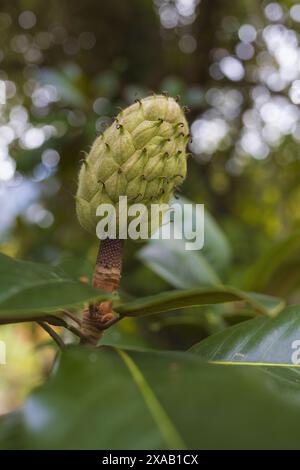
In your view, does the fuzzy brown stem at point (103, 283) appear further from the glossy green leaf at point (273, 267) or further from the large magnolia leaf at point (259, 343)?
the glossy green leaf at point (273, 267)

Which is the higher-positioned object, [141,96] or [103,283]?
[141,96]

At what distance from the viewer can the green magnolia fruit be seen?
668 mm

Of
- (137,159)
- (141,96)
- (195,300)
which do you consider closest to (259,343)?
(195,300)

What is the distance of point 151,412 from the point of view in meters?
0.46

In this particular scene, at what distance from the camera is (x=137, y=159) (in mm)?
665

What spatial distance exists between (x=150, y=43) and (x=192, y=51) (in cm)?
25

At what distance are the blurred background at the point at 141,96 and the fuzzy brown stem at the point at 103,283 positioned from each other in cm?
139

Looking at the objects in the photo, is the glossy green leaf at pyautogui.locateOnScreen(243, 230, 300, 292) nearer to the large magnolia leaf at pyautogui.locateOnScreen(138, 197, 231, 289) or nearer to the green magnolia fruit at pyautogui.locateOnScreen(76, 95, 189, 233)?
the large magnolia leaf at pyautogui.locateOnScreen(138, 197, 231, 289)

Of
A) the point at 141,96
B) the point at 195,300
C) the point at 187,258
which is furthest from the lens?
the point at 141,96

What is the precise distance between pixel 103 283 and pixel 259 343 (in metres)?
0.22

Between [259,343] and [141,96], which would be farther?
[141,96]

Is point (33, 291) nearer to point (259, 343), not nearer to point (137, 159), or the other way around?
point (137, 159)

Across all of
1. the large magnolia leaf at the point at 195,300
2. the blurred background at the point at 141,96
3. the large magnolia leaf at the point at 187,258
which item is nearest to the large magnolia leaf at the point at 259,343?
the large magnolia leaf at the point at 195,300

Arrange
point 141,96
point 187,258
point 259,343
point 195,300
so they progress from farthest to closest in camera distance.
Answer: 1. point 141,96
2. point 187,258
3. point 259,343
4. point 195,300
